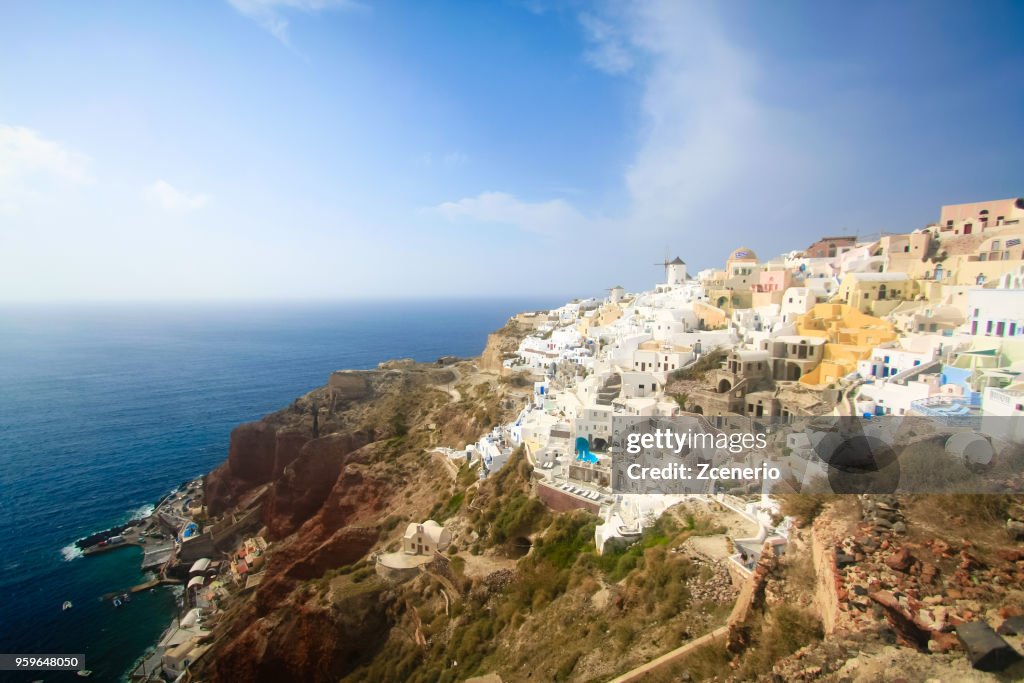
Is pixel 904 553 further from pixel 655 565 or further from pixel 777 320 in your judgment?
pixel 777 320

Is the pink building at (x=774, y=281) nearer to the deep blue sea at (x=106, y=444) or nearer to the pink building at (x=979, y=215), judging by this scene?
the pink building at (x=979, y=215)

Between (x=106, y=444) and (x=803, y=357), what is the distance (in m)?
53.1

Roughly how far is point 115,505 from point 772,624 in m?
40.3

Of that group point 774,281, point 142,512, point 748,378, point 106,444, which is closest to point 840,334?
point 748,378

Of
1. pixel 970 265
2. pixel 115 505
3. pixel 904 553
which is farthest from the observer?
pixel 115 505

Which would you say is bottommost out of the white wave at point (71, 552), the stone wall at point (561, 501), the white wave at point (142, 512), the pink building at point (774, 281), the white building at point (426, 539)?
the white wave at point (71, 552)

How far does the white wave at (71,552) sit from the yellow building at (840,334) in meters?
39.7

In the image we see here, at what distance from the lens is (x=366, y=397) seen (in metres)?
41.5

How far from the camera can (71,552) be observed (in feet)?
90.4

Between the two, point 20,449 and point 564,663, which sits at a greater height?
A: point 564,663

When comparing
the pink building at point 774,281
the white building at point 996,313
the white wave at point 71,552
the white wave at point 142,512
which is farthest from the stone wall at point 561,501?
the white wave at point 142,512

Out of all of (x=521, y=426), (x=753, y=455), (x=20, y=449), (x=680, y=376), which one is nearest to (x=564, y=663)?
(x=753, y=455)

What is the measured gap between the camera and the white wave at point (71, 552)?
89.1 feet

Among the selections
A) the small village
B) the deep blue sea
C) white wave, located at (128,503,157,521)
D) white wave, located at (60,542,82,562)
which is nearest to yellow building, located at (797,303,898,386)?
the small village
